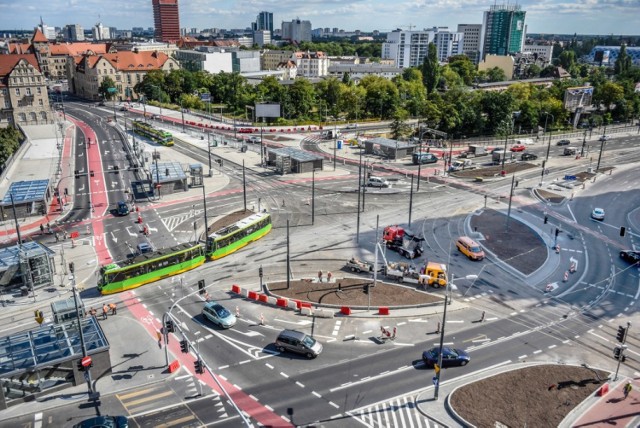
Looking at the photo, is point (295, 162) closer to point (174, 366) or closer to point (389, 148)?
point (389, 148)

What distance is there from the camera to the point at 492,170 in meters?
90.4

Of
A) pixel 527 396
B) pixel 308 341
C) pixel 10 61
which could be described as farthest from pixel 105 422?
pixel 10 61

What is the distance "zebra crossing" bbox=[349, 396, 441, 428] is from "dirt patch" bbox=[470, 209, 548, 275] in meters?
25.4

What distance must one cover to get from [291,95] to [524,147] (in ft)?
220

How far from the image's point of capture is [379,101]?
478 ft

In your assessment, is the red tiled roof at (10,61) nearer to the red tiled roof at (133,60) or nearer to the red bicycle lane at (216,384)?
the red tiled roof at (133,60)

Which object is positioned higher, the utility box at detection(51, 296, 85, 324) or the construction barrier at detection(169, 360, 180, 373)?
the utility box at detection(51, 296, 85, 324)

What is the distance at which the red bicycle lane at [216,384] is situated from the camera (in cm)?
3022

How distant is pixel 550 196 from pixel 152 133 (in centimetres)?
8352

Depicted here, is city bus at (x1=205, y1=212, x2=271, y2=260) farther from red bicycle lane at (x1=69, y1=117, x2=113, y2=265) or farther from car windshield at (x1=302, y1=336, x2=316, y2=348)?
car windshield at (x1=302, y1=336, x2=316, y2=348)

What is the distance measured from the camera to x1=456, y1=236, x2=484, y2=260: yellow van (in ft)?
175

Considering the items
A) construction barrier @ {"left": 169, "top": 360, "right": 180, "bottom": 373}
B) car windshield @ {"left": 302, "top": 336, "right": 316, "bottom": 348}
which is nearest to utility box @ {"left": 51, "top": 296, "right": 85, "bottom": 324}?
construction barrier @ {"left": 169, "top": 360, "right": 180, "bottom": 373}

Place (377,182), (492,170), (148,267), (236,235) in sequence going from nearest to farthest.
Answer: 1. (148,267)
2. (236,235)
3. (377,182)
4. (492,170)

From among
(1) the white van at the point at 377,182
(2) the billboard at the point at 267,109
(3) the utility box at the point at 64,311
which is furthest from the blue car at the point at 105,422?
(2) the billboard at the point at 267,109
